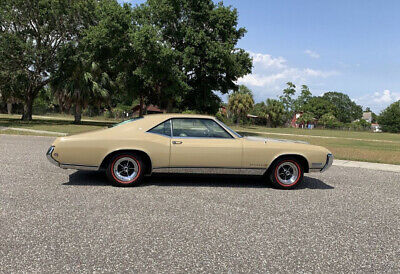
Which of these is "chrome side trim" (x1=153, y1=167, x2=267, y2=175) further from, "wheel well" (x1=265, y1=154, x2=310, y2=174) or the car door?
"wheel well" (x1=265, y1=154, x2=310, y2=174)

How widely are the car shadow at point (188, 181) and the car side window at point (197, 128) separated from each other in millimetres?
820

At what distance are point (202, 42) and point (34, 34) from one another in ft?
57.0

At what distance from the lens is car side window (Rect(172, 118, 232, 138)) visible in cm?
598

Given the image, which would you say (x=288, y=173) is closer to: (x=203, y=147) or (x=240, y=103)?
(x=203, y=147)

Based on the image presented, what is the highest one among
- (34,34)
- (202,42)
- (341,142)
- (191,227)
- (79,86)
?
(34,34)

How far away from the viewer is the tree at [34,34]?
27.7 metres

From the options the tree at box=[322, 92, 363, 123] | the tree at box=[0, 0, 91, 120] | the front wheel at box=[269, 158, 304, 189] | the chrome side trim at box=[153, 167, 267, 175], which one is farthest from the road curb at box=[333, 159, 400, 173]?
the tree at box=[322, 92, 363, 123]

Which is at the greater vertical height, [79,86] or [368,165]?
[79,86]

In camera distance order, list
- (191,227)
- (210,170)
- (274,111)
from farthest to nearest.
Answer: (274,111) < (210,170) < (191,227)

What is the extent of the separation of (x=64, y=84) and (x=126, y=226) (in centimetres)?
3344

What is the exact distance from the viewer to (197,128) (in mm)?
6043

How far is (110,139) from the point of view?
225 inches

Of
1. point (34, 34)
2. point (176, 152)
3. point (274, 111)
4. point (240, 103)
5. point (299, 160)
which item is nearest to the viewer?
point (176, 152)

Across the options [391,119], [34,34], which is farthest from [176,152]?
[391,119]
